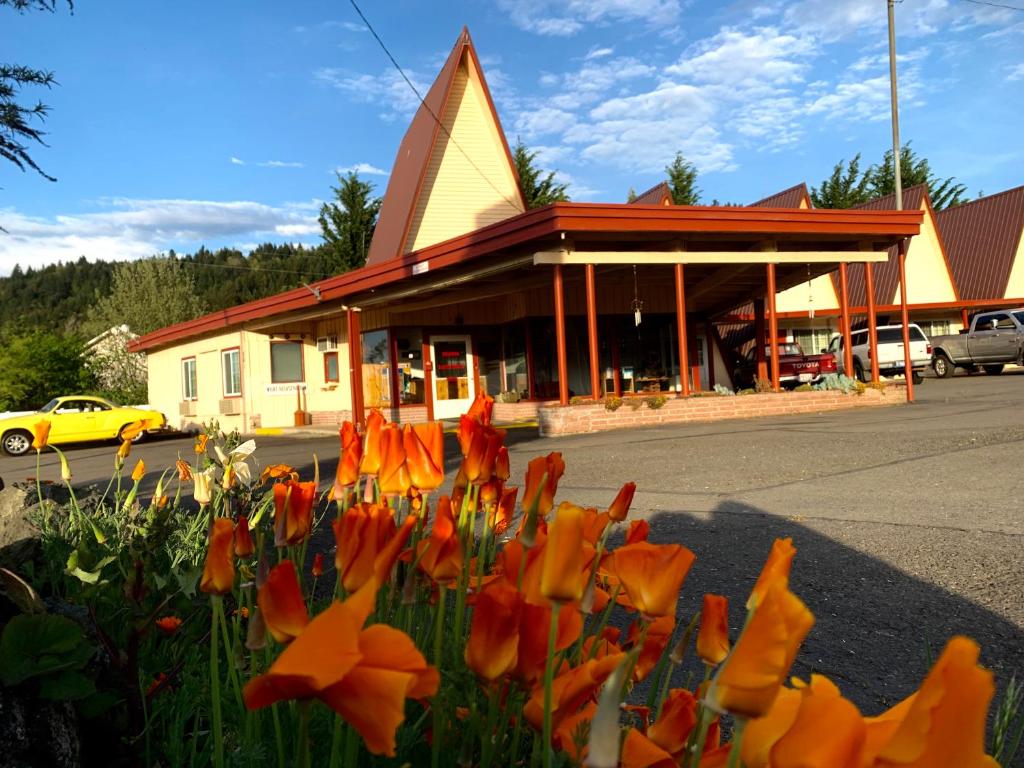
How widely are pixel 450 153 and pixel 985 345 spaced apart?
17865 mm

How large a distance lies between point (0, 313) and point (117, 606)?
10189cm

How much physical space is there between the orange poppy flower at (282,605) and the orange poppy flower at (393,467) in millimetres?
482

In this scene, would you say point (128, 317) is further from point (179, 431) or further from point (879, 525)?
point (879, 525)

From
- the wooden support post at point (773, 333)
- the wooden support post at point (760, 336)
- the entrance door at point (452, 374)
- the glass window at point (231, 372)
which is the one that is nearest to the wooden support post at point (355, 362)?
the entrance door at point (452, 374)

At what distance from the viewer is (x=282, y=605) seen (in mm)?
690

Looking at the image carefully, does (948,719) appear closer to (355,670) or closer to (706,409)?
(355,670)

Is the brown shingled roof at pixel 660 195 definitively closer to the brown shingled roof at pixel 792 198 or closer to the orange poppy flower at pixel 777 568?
the brown shingled roof at pixel 792 198

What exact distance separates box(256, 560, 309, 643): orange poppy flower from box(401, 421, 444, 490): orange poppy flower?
0.50 meters

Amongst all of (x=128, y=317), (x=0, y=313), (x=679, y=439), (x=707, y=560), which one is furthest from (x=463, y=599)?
(x=0, y=313)

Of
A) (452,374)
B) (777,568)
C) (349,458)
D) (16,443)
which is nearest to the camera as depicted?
(777,568)


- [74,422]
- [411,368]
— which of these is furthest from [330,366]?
[74,422]

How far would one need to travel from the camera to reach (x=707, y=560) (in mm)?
3766

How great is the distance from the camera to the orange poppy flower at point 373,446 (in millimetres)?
1241

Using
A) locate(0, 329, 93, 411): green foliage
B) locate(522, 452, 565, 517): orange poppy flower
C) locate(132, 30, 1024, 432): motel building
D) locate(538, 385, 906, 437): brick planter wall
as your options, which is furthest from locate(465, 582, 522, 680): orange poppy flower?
locate(0, 329, 93, 411): green foliage
